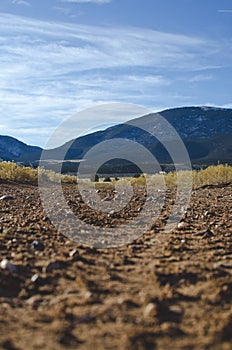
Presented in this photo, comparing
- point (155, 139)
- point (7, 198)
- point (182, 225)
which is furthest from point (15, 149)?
point (182, 225)

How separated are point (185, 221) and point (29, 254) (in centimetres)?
374

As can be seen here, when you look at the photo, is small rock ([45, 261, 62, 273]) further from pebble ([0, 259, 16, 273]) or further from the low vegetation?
the low vegetation

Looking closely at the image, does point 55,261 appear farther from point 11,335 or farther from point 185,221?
point 185,221

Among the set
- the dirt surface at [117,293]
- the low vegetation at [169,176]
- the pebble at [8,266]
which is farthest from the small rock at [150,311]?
the low vegetation at [169,176]

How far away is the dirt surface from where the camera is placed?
9.70ft

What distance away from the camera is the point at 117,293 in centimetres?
388

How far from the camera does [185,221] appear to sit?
27.2 feet

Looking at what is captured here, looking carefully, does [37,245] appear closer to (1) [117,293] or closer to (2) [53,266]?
(2) [53,266]

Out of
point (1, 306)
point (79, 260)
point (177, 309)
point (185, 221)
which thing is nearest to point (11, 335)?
point (1, 306)

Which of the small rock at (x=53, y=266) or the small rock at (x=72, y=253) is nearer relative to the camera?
the small rock at (x=53, y=266)

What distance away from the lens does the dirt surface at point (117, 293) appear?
2955mm

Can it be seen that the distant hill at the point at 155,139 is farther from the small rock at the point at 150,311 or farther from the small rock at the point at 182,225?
the small rock at the point at 150,311

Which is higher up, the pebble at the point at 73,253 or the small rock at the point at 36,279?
the pebble at the point at 73,253

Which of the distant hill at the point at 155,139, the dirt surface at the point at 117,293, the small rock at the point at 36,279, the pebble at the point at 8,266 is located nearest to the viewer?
the dirt surface at the point at 117,293
